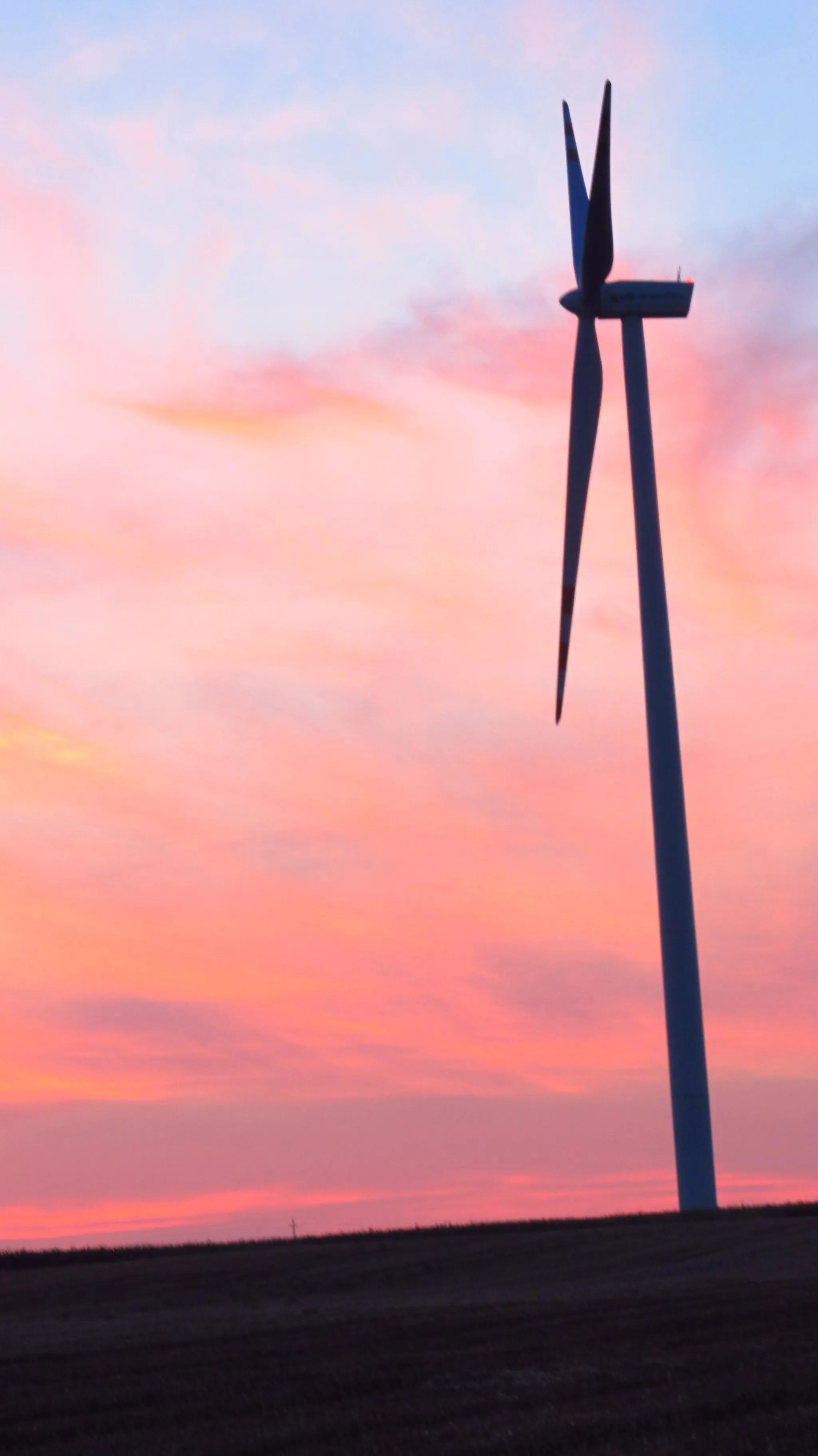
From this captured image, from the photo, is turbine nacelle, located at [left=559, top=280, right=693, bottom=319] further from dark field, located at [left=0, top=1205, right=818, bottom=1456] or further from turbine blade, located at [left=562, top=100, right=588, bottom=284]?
dark field, located at [left=0, top=1205, right=818, bottom=1456]

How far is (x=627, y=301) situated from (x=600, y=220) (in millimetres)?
7012

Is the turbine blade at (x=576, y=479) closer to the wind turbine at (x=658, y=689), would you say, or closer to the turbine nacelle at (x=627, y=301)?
the wind turbine at (x=658, y=689)

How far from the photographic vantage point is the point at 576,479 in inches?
2406

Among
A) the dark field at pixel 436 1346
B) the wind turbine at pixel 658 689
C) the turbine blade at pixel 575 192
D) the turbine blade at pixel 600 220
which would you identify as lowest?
the dark field at pixel 436 1346

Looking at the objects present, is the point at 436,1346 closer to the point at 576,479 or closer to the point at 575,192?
the point at 576,479

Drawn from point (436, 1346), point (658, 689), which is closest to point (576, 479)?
point (658, 689)

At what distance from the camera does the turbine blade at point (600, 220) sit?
55.8 meters

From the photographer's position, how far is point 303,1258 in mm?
52281

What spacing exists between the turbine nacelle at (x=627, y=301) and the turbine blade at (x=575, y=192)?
3.52m

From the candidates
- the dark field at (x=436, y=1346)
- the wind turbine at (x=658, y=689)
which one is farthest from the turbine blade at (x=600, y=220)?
the dark field at (x=436, y=1346)

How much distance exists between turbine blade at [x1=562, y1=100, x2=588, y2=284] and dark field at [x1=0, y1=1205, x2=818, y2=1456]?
3989cm

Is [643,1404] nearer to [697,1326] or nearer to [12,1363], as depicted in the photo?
[697,1326]

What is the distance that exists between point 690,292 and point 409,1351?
51.2 metres

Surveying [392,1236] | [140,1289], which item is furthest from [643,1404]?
[392,1236]
